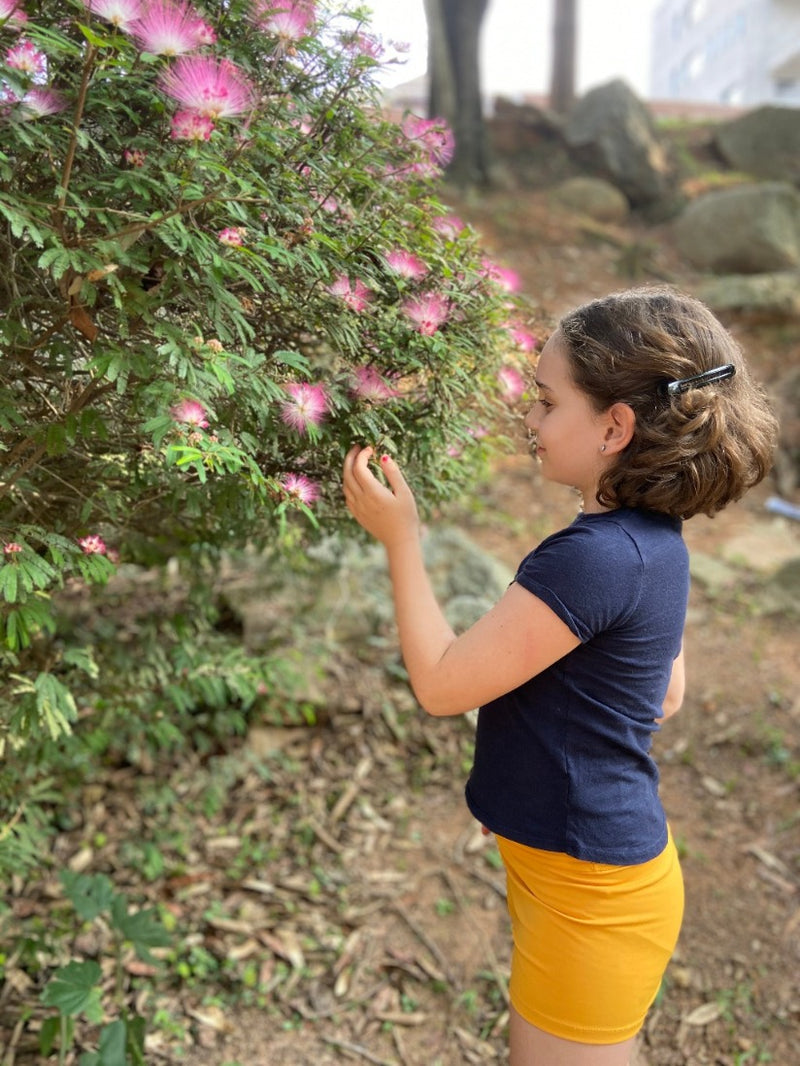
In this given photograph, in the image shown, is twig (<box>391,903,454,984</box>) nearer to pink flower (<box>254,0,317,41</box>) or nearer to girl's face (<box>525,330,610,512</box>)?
girl's face (<box>525,330,610,512</box>)

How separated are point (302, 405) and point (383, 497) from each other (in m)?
0.19

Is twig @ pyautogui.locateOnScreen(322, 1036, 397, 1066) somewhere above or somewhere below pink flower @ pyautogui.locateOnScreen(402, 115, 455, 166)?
below

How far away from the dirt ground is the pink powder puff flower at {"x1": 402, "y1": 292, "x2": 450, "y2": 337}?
1.87ft

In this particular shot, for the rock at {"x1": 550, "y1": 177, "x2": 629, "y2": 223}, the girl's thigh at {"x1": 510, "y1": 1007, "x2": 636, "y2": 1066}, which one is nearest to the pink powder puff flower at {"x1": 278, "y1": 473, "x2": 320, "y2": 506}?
the girl's thigh at {"x1": 510, "y1": 1007, "x2": 636, "y2": 1066}

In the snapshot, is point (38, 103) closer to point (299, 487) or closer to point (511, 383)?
point (299, 487)

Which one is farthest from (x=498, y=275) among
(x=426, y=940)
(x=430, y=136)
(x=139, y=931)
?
(x=426, y=940)

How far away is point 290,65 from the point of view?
56.7 inches

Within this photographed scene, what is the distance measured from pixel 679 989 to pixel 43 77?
103 inches

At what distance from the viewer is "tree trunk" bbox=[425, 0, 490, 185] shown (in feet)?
33.8

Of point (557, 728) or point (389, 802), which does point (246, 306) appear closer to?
point (557, 728)

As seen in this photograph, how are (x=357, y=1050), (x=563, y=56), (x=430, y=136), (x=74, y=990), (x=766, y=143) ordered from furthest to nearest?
1. (x=563, y=56)
2. (x=766, y=143)
3. (x=357, y=1050)
4. (x=74, y=990)
5. (x=430, y=136)

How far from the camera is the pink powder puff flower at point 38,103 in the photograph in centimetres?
118

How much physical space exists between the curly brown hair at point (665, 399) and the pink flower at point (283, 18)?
592 millimetres

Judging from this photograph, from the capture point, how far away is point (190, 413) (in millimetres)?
1215
